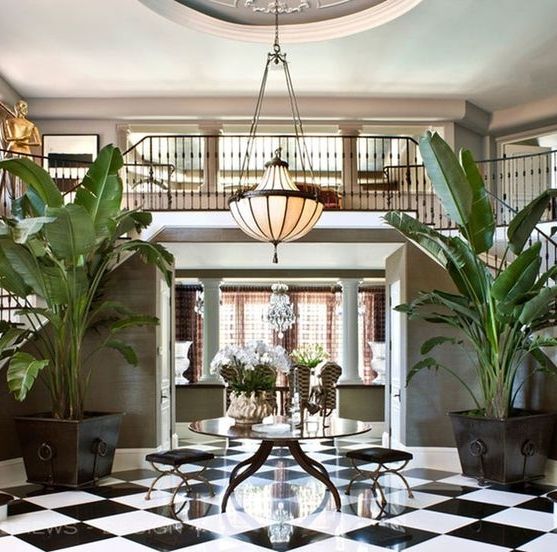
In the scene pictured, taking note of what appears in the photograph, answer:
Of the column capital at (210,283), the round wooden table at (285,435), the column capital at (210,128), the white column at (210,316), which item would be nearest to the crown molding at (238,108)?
the column capital at (210,128)

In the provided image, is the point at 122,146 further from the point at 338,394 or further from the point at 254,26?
the point at 338,394

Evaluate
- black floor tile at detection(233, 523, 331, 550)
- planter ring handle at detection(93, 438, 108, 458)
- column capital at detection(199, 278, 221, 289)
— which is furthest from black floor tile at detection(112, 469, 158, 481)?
column capital at detection(199, 278, 221, 289)

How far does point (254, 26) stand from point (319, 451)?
4811 millimetres

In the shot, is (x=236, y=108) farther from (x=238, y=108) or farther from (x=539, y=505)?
(x=539, y=505)

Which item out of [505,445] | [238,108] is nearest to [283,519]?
[505,445]

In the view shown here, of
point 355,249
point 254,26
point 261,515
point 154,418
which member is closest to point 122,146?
point 254,26

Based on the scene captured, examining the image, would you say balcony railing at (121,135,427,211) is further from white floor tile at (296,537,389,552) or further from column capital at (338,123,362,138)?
white floor tile at (296,537,389,552)

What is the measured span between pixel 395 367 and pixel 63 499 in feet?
12.6

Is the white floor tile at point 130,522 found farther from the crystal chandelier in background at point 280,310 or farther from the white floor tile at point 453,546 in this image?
the crystal chandelier in background at point 280,310

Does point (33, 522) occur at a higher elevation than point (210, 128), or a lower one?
lower

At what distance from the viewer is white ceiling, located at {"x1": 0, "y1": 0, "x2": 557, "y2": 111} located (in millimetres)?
7715

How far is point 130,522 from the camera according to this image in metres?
5.27

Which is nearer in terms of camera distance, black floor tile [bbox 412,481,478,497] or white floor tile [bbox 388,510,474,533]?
white floor tile [bbox 388,510,474,533]

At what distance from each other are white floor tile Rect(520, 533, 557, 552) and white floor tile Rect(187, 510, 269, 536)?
173 cm
